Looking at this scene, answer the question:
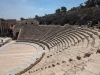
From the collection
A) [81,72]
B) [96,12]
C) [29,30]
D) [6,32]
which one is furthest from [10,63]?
[96,12]

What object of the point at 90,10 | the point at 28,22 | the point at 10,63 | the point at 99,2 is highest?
the point at 99,2

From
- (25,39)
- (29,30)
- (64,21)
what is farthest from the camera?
(64,21)

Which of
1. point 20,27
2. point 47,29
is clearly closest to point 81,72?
point 47,29

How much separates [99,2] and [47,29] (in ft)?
91.0

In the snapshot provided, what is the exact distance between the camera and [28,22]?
114ft

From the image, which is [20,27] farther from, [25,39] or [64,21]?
[64,21]

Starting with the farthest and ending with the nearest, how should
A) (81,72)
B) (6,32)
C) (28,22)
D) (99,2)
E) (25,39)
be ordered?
(99,2) < (6,32) < (28,22) < (25,39) < (81,72)

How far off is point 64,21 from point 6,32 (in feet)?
55.5

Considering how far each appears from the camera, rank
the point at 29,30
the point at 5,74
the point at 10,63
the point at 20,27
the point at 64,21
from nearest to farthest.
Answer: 1. the point at 5,74
2. the point at 10,63
3. the point at 29,30
4. the point at 20,27
5. the point at 64,21

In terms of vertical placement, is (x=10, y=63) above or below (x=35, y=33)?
A: below

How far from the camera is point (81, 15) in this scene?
3928 centimetres

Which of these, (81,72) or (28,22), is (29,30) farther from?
(81,72)

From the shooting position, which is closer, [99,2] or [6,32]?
[6,32]

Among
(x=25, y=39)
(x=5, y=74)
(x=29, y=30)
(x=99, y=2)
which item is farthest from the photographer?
(x=99, y=2)
